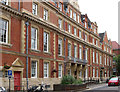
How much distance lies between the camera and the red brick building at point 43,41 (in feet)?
71.1

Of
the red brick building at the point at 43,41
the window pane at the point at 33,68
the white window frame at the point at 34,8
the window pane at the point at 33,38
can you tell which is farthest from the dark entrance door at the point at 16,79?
the white window frame at the point at 34,8

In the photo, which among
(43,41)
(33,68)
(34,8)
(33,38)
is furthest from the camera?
(43,41)

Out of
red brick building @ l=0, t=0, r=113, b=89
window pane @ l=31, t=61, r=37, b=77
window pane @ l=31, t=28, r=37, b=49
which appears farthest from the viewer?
window pane @ l=31, t=28, r=37, b=49

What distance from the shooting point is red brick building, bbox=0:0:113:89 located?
853 inches

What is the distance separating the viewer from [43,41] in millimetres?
27578

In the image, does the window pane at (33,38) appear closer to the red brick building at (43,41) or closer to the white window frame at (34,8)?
the red brick building at (43,41)

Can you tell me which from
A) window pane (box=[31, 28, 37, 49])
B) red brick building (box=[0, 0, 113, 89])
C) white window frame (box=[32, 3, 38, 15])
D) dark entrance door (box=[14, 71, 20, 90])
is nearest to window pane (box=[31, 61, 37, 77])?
red brick building (box=[0, 0, 113, 89])

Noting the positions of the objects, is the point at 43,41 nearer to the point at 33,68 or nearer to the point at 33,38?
the point at 33,38

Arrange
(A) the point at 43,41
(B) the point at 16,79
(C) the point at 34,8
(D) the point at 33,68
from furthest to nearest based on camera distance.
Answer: (A) the point at 43,41, (C) the point at 34,8, (D) the point at 33,68, (B) the point at 16,79

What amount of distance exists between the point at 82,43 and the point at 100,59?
1634 cm

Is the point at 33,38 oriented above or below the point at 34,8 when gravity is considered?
below

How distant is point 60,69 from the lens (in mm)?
32438

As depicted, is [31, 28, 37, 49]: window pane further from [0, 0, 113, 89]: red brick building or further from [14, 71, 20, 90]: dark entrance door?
[14, 71, 20, 90]: dark entrance door

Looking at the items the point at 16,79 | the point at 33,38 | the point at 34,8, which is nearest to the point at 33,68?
the point at 16,79
